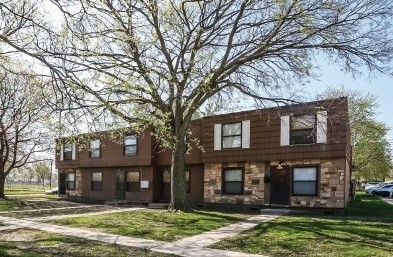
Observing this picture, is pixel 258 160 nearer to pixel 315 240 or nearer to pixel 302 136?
pixel 302 136

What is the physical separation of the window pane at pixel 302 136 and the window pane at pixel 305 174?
1.27 m

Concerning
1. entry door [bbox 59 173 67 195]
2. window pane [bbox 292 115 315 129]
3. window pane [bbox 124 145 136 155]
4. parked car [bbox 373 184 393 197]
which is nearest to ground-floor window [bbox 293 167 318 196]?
window pane [bbox 292 115 315 129]

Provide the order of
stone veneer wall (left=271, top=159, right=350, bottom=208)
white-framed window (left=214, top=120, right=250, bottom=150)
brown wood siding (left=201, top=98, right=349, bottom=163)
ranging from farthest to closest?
white-framed window (left=214, top=120, right=250, bottom=150), stone veneer wall (left=271, top=159, right=350, bottom=208), brown wood siding (left=201, top=98, right=349, bottom=163)

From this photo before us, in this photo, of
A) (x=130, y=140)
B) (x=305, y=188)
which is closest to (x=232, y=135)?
(x=305, y=188)

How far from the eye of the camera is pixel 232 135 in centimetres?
2047

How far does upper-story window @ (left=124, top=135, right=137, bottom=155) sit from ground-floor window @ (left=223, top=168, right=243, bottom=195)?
23.8 ft

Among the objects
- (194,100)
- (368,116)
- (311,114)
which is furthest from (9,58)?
(368,116)

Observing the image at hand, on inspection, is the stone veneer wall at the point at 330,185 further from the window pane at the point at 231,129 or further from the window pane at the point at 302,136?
the window pane at the point at 231,129

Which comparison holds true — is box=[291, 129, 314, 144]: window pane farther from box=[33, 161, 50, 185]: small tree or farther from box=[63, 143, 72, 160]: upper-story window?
box=[33, 161, 50, 185]: small tree

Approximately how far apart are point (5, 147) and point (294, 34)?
861 inches

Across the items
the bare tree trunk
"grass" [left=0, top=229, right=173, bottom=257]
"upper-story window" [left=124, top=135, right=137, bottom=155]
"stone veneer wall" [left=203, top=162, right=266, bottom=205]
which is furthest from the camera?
"upper-story window" [left=124, top=135, right=137, bottom=155]

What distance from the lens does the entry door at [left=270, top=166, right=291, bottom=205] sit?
18703 mm

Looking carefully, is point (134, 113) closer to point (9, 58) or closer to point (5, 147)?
point (9, 58)

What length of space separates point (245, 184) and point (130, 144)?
9.09 metres
